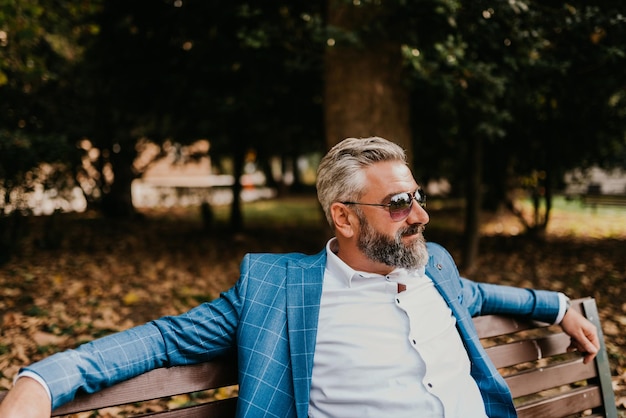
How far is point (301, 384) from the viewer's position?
6.52 ft

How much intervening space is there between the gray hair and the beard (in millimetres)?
152

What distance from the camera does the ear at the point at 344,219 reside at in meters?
2.33

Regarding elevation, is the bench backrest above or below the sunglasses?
below

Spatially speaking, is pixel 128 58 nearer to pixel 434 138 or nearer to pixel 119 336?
pixel 434 138

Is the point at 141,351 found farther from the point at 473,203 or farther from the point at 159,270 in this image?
the point at 473,203

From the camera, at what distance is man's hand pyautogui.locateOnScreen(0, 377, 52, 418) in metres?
1.52

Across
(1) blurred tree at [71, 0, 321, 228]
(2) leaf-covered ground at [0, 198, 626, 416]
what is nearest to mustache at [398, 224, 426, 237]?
(2) leaf-covered ground at [0, 198, 626, 416]

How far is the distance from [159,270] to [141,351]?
5311 millimetres

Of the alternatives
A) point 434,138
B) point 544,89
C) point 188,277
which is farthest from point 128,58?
point 544,89

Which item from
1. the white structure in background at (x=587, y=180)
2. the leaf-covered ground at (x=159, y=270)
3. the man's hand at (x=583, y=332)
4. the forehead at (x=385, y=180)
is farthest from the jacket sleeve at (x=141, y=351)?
the white structure in background at (x=587, y=180)

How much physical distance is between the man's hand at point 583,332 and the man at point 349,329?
47 cm

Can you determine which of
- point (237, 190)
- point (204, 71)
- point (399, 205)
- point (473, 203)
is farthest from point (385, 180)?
point (237, 190)

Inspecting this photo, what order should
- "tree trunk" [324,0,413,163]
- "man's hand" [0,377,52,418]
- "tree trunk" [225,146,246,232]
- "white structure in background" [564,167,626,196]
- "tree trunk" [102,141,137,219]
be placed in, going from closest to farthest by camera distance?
"man's hand" [0,377,52,418] → "tree trunk" [324,0,413,163] → "tree trunk" [225,146,246,232] → "white structure in background" [564,167,626,196] → "tree trunk" [102,141,137,219]

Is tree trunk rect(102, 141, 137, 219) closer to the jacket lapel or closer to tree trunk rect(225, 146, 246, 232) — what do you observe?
tree trunk rect(225, 146, 246, 232)
